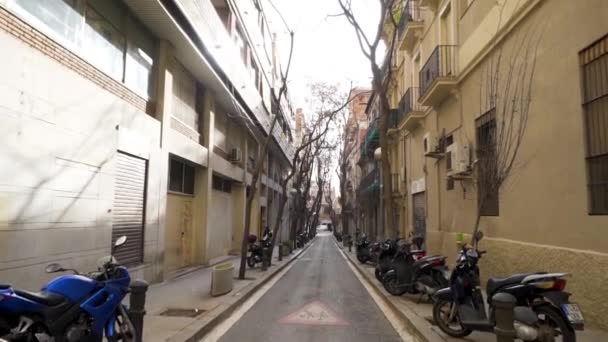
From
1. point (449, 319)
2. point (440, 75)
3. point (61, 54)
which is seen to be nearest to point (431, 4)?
point (440, 75)

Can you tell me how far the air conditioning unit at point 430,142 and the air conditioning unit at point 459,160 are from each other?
2.86 m

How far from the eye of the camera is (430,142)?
17.2 m

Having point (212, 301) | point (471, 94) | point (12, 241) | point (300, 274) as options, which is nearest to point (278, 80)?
point (300, 274)

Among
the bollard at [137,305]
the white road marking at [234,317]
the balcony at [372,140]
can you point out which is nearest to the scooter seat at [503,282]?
the white road marking at [234,317]

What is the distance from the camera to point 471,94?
12.9m

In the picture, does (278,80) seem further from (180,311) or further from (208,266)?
(180,311)

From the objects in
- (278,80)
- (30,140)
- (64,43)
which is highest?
(278,80)

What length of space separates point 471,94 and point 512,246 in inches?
185

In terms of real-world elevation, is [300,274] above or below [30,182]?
below

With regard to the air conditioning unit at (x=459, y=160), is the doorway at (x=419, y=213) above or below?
below

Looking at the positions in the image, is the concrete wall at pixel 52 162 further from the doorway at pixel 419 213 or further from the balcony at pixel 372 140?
the balcony at pixel 372 140

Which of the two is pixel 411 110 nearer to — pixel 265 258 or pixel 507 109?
pixel 265 258

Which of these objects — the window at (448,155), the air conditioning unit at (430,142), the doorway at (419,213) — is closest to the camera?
the window at (448,155)

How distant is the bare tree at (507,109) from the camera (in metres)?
8.64
